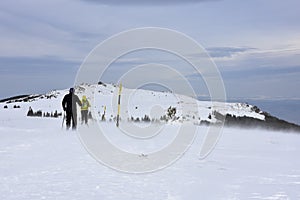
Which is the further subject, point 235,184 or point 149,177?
point 149,177

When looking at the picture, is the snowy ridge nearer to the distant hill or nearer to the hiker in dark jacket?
the distant hill

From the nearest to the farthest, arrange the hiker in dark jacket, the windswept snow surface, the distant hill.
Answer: the windswept snow surface < the hiker in dark jacket < the distant hill

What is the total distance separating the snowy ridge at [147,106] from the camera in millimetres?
27359

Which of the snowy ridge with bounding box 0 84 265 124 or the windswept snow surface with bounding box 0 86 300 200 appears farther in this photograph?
the snowy ridge with bounding box 0 84 265 124

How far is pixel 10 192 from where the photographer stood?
21.6 feet

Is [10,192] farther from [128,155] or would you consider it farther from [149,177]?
[128,155]

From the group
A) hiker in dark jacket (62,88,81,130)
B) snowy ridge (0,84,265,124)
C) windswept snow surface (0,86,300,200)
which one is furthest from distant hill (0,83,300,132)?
windswept snow surface (0,86,300,200)

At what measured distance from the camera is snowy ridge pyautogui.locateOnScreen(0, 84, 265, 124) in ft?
89.8

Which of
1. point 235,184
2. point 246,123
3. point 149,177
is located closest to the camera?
point 235,184

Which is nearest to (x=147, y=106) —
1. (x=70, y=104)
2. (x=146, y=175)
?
(x=70, y=104)

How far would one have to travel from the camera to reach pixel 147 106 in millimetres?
34844

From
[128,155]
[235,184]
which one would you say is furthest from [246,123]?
[235,184]

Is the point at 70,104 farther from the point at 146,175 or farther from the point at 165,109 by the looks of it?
the point at 165,109

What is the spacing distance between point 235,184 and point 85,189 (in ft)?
10.1
